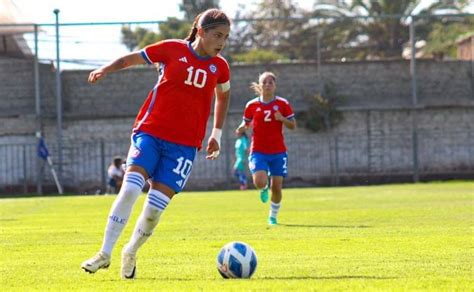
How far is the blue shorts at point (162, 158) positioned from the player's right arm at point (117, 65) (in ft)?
1.93

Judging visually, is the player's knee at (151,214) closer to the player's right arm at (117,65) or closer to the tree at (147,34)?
the player's right arm at (117,65)

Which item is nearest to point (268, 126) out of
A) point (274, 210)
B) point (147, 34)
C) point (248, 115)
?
point (248, 115)

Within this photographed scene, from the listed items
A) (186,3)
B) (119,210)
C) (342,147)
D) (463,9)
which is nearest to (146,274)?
(119,210)

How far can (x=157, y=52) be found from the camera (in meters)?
10.1

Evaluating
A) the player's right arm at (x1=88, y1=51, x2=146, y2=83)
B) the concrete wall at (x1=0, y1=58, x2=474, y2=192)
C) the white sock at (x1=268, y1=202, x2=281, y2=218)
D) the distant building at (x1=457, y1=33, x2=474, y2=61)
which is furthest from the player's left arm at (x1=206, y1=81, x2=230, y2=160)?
the distant building at (x1=457, y1=33, x2=474, y2=61)

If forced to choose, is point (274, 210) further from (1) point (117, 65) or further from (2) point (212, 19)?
(1) point (117, 65)

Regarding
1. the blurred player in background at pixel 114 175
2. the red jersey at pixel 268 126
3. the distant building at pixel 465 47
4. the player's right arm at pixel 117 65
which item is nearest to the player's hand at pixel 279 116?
the red jersey at pixel 268 126

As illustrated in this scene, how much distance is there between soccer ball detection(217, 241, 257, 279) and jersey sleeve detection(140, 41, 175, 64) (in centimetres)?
182

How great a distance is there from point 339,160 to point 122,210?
30.4 metres

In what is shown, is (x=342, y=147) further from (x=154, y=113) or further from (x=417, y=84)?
(x=154, y=113)

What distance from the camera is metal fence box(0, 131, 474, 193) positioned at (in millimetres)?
38938

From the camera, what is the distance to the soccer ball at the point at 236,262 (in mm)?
9188

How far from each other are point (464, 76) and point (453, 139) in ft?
7.98

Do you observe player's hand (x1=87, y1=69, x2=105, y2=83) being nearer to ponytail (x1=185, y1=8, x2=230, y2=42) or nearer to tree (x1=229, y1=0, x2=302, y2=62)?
ponytail (x1=185, y1=8, x2=230, y2=42)
